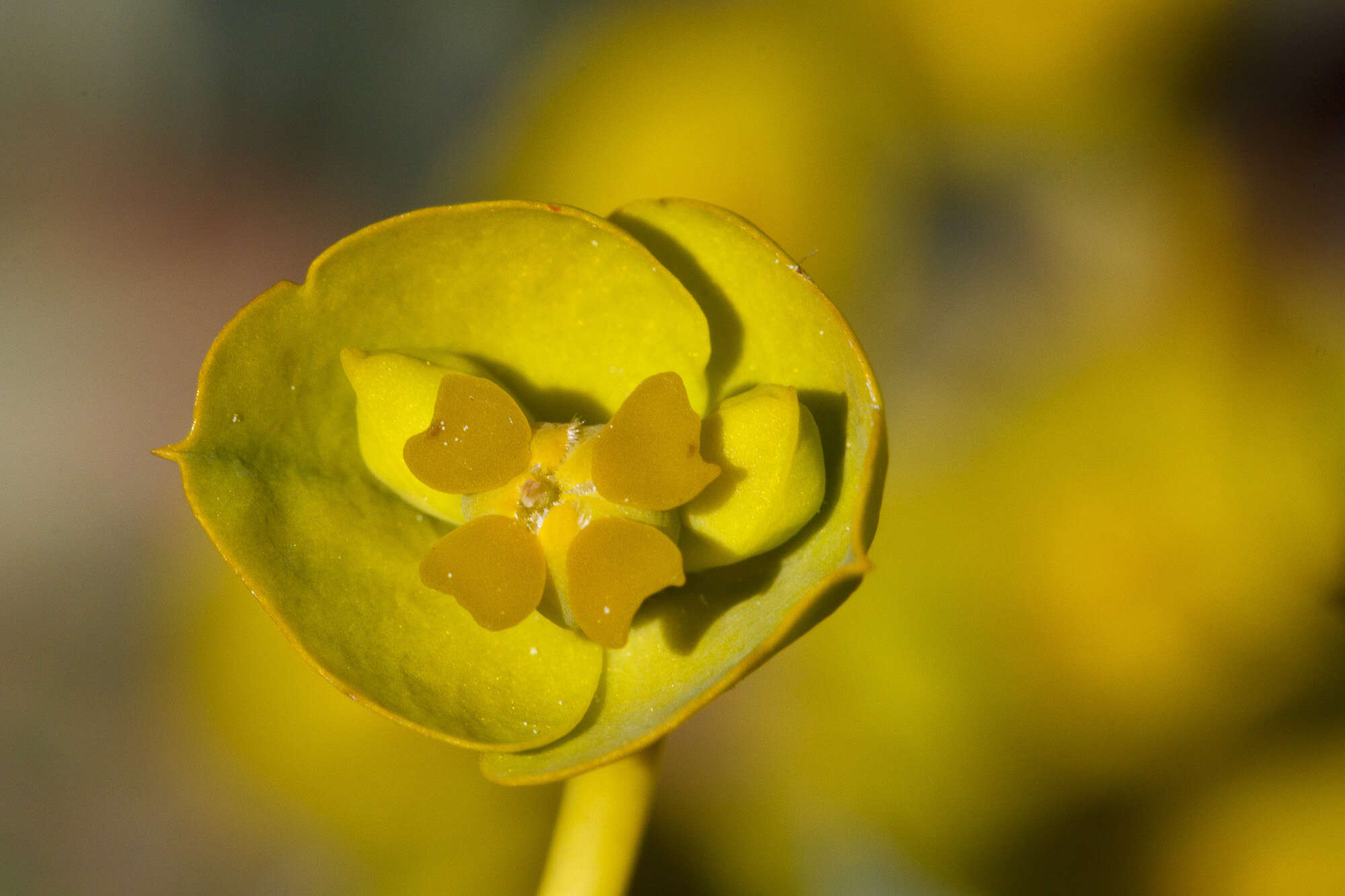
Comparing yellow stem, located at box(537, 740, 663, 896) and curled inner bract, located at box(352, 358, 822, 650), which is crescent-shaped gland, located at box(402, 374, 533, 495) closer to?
curled inner bract, located at box(352, 358, 822, 650)

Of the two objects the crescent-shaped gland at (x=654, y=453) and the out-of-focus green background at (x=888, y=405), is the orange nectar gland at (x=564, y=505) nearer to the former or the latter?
the crescent-shaped gland at (x=654, y=453)

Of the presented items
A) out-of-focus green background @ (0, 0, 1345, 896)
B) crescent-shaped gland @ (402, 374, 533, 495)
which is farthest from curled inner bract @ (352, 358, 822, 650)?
out-of-focus green background @ (0, 0, 1345, 896)

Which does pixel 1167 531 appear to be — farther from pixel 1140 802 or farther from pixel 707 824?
pixel 707 824

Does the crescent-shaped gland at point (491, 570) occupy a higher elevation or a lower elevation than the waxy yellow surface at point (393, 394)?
lower

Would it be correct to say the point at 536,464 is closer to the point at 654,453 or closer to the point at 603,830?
the point at 654,453

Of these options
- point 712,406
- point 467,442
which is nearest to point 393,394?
point 467,442

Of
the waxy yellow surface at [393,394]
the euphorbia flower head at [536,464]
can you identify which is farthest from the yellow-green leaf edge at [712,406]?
the waxy yellow surface at [393,394]

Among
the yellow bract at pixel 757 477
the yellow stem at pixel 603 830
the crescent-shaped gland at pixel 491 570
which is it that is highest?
the yellow bract at pixel 757 477
